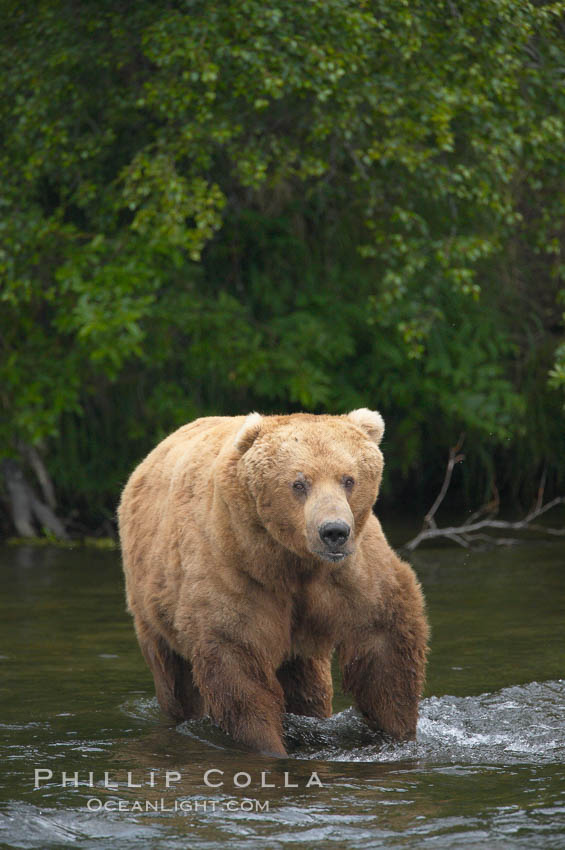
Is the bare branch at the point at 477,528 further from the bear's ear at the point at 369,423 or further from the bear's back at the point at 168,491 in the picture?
the bear's ear at the point at 369,423

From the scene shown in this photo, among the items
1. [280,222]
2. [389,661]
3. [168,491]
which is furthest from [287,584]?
[280,222]

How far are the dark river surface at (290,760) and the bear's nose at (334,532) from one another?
913 millimetres

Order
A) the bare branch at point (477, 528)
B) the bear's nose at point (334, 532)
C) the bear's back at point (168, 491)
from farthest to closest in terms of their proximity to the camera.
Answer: the bare branch at point (477, 528) < the bear's back at point (168, 491) < the bear's nose at point (334, 532)

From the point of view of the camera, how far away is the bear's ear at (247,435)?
513 cm

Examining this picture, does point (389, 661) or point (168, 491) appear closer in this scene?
point (389, 661)

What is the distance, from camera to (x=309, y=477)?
484 cm

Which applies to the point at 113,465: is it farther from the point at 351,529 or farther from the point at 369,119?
the point at 351,529

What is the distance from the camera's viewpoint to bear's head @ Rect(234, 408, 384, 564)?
4691 millimetres

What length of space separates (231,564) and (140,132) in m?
7.60

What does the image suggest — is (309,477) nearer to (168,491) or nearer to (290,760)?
(290,760)

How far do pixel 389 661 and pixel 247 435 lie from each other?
3.61 ft

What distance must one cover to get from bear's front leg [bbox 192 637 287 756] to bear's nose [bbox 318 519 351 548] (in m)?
0.72

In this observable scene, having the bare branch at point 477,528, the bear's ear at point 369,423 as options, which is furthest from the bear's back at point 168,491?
the bare branch at point 477,528

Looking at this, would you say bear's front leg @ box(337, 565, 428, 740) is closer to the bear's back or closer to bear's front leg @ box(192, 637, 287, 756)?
bear's front leg @ box(192, 637, 287, 756)
